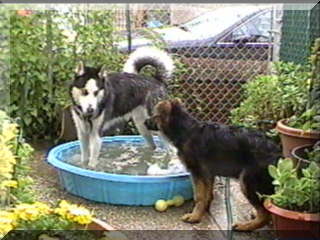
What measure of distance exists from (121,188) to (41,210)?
2.71 feet

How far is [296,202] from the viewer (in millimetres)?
1824

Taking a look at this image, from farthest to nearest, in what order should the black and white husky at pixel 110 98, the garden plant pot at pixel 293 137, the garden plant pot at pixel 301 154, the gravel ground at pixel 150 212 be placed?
the black and white husky at pixel 110 98 < the gravel ground at pixel 150 212 < the garden plant pot at pixel 293 137 < the garden plant pot at pixel 301 154

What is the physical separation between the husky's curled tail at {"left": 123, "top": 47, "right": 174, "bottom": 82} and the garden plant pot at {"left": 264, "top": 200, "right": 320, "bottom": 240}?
1364 mm

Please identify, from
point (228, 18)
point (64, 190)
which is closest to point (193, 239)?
point (64, 190)

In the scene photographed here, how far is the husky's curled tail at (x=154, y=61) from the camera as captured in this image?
3.12 m

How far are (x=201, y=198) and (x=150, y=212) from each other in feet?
0.80

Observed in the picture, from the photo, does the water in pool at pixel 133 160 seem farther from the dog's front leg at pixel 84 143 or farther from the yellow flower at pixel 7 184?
the yellow flower at pixel 7 184

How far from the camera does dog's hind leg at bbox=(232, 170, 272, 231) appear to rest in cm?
225

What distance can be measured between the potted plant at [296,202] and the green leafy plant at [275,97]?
462 millimetres

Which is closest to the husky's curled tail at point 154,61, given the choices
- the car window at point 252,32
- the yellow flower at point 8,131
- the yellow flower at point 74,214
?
the car window at point 252,32

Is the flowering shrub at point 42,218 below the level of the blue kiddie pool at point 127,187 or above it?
above

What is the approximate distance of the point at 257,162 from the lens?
7.58ft

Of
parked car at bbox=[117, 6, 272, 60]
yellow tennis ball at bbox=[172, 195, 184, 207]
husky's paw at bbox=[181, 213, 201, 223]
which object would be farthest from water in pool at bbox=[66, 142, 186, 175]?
parked car at bbox=[117, 6, 272, 60]

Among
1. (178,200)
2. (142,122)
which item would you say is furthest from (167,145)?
(142,122)
